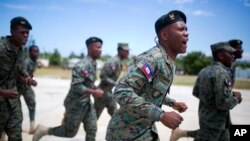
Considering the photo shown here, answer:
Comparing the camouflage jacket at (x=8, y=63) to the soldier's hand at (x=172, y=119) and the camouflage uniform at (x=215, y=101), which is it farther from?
the soldier's hand at (x=172, y=119)

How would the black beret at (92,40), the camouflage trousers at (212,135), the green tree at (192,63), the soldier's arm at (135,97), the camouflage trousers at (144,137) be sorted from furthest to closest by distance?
the green tree at (192,63), the black beret at (92,40), the camouflage trousers at (212,135), the camouflage trousers at (144,137), the soldier's arm at (135,97)

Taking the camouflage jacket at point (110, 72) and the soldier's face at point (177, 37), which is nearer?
the soldier's face at point (177, 37)

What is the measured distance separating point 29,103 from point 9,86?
3131 mm

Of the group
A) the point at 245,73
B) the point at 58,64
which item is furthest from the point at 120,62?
the point at 58,64

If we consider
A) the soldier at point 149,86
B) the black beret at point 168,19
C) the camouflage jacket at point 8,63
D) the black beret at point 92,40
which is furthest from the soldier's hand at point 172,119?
the black beret at point 92,40

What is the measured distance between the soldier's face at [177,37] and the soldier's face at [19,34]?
2.46 meters

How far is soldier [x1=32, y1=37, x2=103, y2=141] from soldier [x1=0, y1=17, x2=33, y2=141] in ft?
3.82

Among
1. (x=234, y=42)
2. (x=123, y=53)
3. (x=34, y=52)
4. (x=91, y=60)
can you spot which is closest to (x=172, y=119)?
(x=91, y=60)

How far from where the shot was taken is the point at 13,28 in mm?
4719

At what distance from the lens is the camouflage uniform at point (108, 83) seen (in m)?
7.55

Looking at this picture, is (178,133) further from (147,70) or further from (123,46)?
(147,70)

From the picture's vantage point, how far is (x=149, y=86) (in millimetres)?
2943

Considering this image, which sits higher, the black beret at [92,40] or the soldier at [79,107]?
the black beret at [92,40]

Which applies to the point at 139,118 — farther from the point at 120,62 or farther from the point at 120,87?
the point at 120,62
